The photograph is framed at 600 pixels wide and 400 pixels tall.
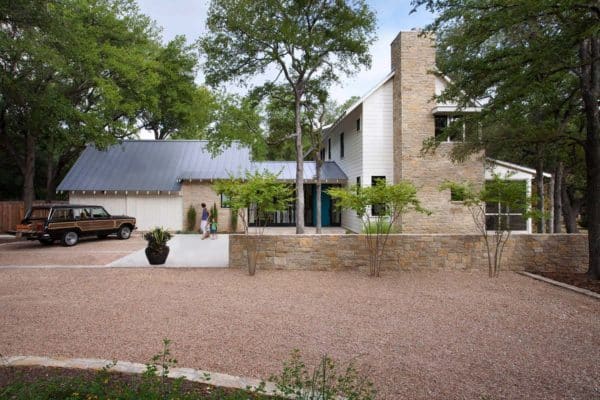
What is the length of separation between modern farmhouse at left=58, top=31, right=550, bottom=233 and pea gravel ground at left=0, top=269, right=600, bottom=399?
850 centimetres

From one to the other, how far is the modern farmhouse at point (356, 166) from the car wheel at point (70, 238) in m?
5.69

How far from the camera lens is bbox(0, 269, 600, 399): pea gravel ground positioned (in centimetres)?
426

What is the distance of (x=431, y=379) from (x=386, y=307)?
2821 millimetres

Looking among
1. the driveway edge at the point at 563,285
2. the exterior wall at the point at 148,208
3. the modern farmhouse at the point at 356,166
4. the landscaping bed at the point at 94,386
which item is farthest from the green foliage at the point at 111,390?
the exterior wall at the point at 148,208

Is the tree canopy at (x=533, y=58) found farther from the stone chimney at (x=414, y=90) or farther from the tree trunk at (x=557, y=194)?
the tree trunk at (x=557, y=194)

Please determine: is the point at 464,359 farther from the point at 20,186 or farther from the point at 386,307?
the point at 20,186

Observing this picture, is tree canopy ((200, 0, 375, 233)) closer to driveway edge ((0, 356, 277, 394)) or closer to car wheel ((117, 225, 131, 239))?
car wheel ((117, 225, 131, 239))

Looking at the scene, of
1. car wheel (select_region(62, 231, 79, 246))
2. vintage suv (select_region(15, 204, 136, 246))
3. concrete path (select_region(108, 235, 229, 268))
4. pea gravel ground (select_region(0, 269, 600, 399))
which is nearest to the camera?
pea gravel ground (select_region(0, 269, 600, 399))

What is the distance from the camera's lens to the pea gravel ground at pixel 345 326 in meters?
4.26

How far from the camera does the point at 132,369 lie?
4.02 m

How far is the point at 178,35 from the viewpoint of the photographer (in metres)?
22.4

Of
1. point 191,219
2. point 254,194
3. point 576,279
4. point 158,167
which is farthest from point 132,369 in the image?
point 158,167

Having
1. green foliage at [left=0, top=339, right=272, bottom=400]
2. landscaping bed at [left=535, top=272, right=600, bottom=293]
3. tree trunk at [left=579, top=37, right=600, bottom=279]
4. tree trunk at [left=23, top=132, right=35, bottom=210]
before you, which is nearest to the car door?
tree trunk at [left=23, top=132, right=35, bottom=210]

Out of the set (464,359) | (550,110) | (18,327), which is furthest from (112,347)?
(550,110)
